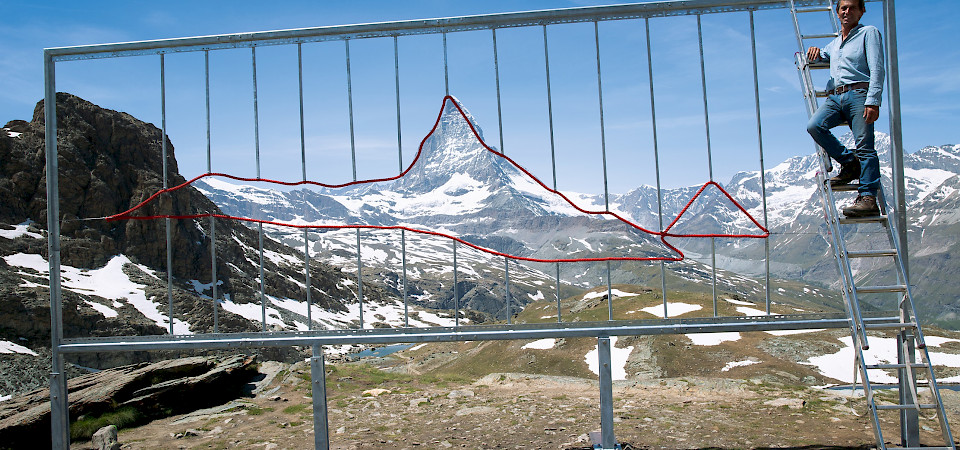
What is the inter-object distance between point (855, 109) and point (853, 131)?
33 cm

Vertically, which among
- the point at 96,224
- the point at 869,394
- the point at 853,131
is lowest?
Result: the point at 869,394

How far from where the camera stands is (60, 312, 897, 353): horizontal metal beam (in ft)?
26.4

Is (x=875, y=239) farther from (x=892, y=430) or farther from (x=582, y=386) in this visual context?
→ (x=582, y=386)

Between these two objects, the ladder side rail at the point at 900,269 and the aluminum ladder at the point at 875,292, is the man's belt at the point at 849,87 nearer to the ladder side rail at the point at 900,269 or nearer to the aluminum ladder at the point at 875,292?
the aluminum ladder at the point at 875,292

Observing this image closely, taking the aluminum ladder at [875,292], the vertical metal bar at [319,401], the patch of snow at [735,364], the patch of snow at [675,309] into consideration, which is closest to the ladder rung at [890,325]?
the aluminum ladder at [875,292]

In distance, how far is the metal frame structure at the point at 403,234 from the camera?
806cm

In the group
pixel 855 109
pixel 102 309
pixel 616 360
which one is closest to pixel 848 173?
pixel 855 109

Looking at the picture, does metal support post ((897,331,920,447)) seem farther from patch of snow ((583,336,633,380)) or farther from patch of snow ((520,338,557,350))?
patch of snow ((520,338,557,350))

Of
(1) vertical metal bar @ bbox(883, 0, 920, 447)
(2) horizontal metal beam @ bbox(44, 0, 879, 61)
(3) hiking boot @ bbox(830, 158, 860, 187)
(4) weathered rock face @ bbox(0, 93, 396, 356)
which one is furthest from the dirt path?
(4) weathered rock face @ bbox(0, 93, 396, 356)

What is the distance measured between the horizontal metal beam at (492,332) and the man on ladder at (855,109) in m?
1.73

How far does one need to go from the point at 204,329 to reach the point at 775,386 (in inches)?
2732

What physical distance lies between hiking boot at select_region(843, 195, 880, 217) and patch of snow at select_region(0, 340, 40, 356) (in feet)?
213

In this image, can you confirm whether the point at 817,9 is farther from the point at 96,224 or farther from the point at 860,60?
the point at 96,224

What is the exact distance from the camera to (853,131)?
24.5 feet
